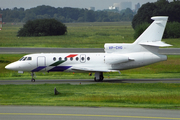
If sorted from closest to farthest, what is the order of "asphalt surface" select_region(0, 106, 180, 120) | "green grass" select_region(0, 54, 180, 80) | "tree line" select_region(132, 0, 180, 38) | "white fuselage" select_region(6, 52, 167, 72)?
1. "asphalt surface" select_region(0, 106, 180, 120)
2. "white fuselage" select_region(6, 52, 167, 72)
3. "green grass" select_region(0, 54, 180, 80)
4. "tree line" select_region(132, 0, 180, 38)

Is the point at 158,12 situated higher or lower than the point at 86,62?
higher

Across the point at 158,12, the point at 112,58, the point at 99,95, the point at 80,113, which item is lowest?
the point at 99,95

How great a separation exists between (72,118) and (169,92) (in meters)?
12.4

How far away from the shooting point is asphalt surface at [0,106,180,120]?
Answer: 16.2 meters

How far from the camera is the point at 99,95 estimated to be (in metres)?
24.9

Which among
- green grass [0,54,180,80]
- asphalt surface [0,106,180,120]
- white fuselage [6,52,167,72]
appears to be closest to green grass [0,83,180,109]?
asphalt surface [0,106,180,120]

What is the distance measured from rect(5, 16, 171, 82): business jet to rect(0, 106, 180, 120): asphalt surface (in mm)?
14800

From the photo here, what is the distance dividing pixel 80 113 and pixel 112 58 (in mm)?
16609

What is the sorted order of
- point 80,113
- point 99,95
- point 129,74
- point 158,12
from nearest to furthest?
point 80,113
point 99,95
point 129,74
point 158,12

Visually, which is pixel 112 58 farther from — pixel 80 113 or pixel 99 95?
pixel 80 113

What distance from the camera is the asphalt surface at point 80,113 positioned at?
16172 millimetres

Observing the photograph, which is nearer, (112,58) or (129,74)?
(112,58)

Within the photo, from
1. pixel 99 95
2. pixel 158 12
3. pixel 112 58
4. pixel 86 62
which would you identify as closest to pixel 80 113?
pixel 99 95

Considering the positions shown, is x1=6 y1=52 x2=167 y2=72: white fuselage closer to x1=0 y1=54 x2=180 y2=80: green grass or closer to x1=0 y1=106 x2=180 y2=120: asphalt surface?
x1=0 y1=54 x2=180 y2=80: green grass
